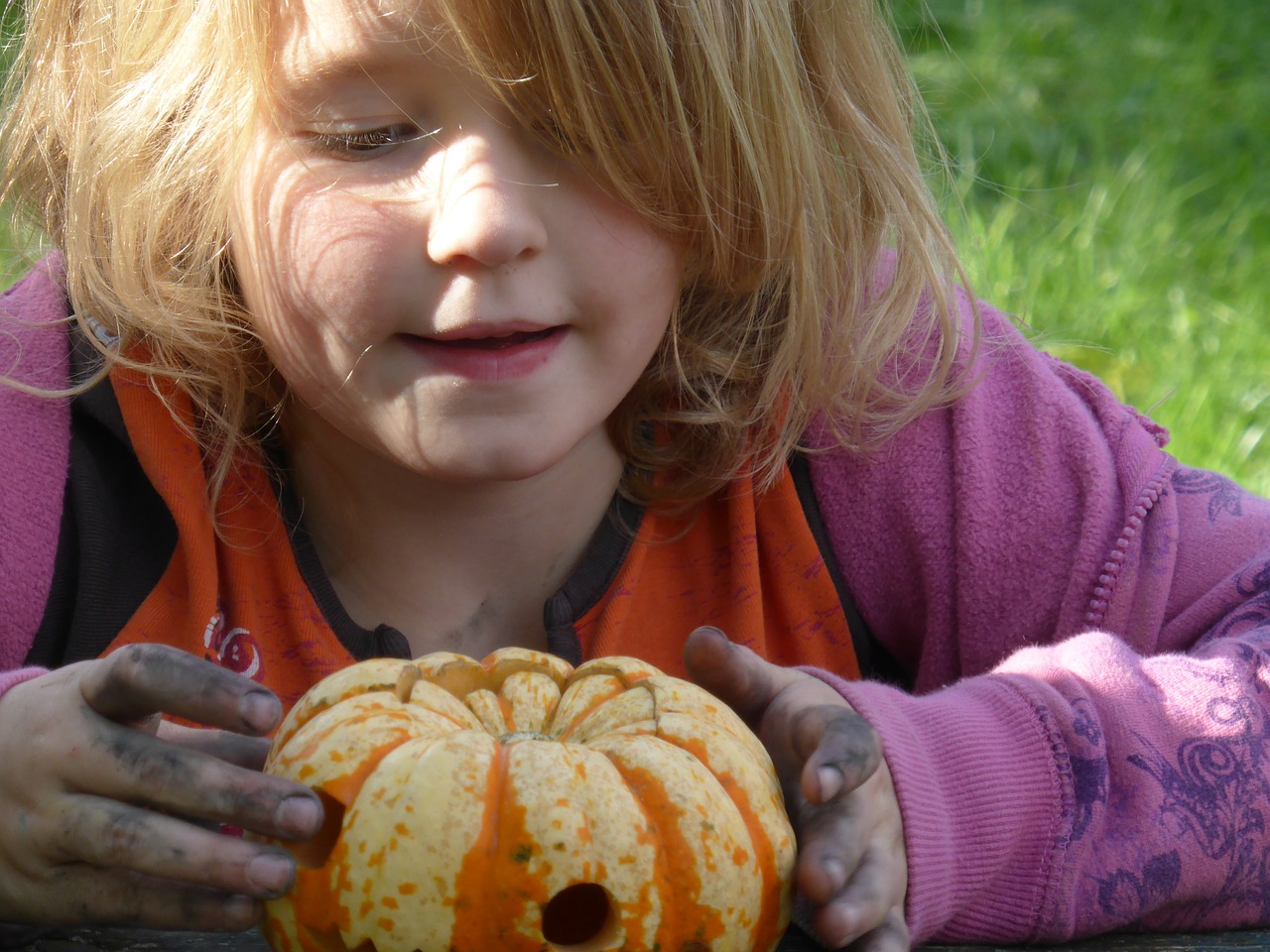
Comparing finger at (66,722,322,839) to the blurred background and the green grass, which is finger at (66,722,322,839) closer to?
the blurred background

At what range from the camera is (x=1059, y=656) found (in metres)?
→ 1.72

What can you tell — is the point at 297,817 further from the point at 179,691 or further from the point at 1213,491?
the point at 1213,491

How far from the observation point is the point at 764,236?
73.9 inches

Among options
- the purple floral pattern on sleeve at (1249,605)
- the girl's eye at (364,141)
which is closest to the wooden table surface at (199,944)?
the purple floral pattern on sleeve at (1249,605)

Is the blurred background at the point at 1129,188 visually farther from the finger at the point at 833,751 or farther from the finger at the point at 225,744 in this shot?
the finger at the point at 833,751

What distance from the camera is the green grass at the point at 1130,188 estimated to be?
3.73m

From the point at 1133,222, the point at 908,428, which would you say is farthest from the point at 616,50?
the point at 1133,222

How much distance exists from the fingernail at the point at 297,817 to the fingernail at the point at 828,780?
0.40 metres

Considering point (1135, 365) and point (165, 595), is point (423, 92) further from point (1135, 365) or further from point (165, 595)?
point (1135, 365)

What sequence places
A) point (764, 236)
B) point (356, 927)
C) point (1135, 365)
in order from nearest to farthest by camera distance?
1. point (356, 927)
2. point (764, 236)
3. point (1135, 365)

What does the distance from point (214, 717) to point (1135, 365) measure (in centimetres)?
318

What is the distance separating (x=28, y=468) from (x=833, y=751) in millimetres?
1205

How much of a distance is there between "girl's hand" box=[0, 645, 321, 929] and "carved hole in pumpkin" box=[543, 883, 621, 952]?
0.22m

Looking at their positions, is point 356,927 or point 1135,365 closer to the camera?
point 356,927
